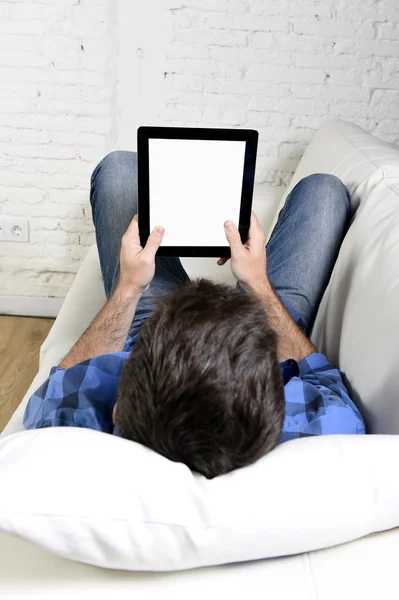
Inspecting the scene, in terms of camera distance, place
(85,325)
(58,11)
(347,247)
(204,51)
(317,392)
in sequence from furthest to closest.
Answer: (204,51) → (58,11) → (85,325) → (347,247) → (317,392)

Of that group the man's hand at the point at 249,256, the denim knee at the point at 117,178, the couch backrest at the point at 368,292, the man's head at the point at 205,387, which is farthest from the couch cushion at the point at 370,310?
the denim knee at the point at 117,178

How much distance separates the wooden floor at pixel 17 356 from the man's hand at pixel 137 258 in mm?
815

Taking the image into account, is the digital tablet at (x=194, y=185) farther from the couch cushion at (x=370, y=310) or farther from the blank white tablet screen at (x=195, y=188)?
the couch cushion at (x=370, y=310)

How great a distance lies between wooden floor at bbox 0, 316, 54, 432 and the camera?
1994 mm

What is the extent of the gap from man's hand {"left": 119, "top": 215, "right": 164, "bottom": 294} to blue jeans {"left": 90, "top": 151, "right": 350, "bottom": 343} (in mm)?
206

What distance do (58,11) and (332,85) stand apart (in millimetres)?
879

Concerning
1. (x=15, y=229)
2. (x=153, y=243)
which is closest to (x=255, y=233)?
(x=153, y=243)

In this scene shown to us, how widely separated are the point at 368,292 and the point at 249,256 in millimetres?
215

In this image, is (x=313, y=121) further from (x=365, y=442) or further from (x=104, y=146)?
(x=365, y=442)

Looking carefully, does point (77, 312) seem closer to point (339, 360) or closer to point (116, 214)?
point (116, 214)

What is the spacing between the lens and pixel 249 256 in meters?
1.25

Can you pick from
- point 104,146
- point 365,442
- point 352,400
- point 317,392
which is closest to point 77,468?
point 365,442

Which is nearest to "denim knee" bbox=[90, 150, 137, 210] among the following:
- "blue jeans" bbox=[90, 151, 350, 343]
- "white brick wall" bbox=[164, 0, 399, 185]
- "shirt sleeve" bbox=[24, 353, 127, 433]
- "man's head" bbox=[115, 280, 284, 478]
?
"blue jeans" bbox=[90, 151, 350, 343]

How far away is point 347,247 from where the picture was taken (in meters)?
1.42
